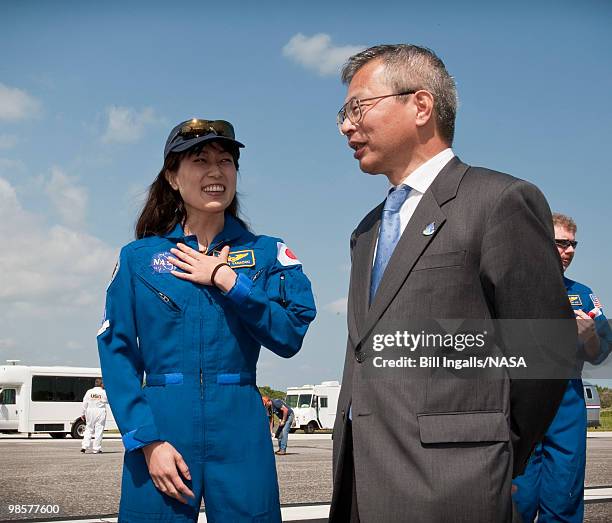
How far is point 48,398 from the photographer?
30250mm

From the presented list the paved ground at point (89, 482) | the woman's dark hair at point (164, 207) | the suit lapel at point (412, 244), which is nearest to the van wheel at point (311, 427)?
the paved ground at point (89, 482)

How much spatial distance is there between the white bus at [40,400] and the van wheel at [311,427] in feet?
42.2

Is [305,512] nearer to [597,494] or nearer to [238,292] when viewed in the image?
[597,494]

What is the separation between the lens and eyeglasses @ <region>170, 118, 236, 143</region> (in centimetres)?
313

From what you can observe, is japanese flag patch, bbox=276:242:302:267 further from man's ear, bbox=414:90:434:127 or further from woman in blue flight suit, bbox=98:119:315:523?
man's ear, bbox=414:90:434:127

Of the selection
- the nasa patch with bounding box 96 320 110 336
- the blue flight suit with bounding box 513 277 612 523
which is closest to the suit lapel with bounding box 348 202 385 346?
the nasa patch with bounding box 96 320 110 336

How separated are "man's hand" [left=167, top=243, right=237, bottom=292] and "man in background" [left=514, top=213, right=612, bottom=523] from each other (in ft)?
9.23

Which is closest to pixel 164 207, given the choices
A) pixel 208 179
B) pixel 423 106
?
pixel 208 179

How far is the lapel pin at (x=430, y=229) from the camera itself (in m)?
2.47

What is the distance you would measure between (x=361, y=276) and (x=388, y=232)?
185mm

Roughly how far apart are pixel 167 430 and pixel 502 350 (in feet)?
3.99

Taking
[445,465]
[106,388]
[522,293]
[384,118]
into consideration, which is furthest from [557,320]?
[106,388]

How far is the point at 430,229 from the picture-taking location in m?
2.48

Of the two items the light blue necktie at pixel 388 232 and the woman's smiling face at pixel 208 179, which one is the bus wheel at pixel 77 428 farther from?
the light blue necktie at pixel 388 232
